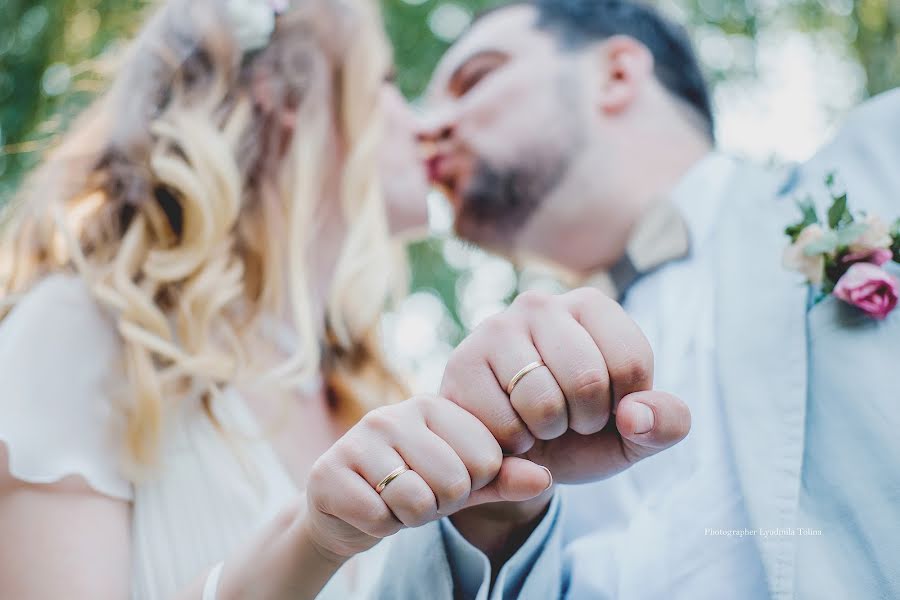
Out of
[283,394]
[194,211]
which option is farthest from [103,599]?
[194,211]

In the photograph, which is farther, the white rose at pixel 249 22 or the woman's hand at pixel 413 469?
the white rose at pixel 249 22

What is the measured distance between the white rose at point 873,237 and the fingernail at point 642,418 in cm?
89

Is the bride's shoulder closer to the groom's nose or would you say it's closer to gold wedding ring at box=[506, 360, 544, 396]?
gold wedding ring at box=[506, 360, 544, 396]

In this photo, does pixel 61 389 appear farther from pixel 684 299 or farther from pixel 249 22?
pixel 684 299

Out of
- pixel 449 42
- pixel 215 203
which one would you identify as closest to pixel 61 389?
pixel 215 203

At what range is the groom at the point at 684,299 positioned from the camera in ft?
4.36

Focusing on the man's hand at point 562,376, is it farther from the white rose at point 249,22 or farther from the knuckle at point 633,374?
the white rose at point 249,22

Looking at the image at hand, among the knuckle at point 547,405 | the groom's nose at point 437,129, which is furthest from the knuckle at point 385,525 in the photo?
the groom's nose at point 437,129

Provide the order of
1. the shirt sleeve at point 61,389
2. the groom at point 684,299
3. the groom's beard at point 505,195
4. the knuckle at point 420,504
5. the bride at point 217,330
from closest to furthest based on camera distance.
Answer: the knuckle at point 420,504
the bride at point 217,330
the groom at point 684,299
the shirt sleeve at point 61,389
the groom's beard at point 505,195

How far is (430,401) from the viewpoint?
3.15ft

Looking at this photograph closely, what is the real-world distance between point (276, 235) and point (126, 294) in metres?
0.52

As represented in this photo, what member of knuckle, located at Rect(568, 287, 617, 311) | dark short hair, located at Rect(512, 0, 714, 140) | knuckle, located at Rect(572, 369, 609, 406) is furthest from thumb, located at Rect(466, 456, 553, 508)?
→ dark short hair, located at Rect(512, 0, 714, 140)

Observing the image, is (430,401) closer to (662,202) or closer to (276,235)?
(276,235)

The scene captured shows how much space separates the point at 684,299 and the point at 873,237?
1.97 ft
